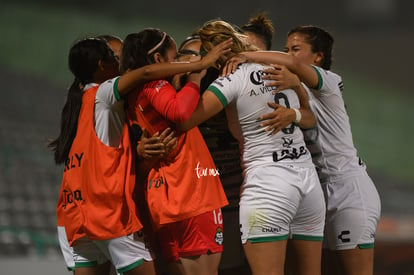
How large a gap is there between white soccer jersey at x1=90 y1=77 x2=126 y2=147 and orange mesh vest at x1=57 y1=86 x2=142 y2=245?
3cm

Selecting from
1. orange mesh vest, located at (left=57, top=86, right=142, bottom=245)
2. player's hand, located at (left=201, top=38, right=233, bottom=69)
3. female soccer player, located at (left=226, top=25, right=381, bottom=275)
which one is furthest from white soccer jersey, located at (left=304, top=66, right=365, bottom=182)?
orange mesh vest, located at (left=57, top=86, right=142, bottom=245)

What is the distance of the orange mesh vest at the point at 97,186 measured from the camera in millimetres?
3016

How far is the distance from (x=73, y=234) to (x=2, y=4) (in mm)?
10774

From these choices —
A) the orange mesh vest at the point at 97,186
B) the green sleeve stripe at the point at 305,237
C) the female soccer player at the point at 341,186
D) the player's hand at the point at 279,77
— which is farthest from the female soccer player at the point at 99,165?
the female soccer player at the point at 341,186

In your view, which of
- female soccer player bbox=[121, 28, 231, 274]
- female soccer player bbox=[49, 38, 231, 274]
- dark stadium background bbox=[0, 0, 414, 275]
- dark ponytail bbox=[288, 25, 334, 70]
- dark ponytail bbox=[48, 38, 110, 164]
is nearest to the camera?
female soccer player bbox=[121, 28, 231, 274]

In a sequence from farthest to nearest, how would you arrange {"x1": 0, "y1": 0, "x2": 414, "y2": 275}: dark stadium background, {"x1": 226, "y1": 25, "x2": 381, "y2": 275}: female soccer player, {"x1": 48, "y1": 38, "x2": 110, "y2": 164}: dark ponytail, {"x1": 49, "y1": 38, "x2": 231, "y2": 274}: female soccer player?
{"x1": 0, "y1": 0, "x2": 414, "y2": 275}: dark stadium background
{"x1": 226, "y1": 25, "x2": 381, "y2": 275}: female soccer player
{"x1": 48, "y1": 38, "x2": 110, "y2": 164}: dark ponytail
{"x1": 49, "y1": 38, "x2": 231, "y2": 274}: female soccer player

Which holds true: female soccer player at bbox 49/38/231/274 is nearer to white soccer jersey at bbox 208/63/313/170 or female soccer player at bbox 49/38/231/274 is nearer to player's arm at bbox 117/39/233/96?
player's arm at bbox 117/39/233/96

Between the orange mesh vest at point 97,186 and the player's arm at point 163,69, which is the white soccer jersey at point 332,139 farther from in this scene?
the orange mesh vest at point 97,186

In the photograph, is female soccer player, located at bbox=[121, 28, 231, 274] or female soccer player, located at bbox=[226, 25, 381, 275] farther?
female soccer player, located at bbox=[226, 25, 381, 275]

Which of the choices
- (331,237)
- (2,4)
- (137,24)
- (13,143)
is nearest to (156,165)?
(331,237)

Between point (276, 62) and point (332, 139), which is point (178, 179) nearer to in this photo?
point (276, 62)

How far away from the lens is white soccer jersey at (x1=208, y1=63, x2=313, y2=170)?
2947 mm

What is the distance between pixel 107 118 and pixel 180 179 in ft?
1.48

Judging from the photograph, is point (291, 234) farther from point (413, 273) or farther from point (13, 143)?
point (13, 143)
